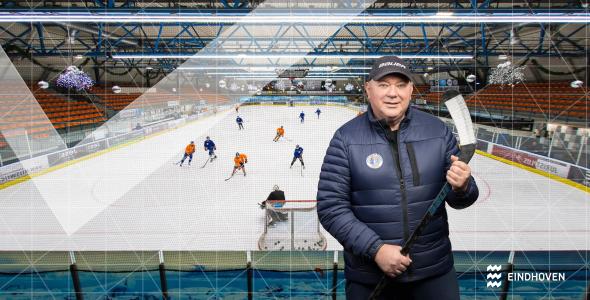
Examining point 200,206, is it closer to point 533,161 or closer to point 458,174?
point 458,174

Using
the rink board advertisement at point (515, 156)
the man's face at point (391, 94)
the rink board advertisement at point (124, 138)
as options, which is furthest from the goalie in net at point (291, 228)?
the rink board advertisement at point (124, 138)

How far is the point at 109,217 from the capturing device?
14.6 feet

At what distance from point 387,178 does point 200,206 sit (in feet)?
13.7

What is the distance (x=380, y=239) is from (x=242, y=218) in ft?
11.7

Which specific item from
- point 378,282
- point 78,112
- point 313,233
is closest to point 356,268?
point 378,282

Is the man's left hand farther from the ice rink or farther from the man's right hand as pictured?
the ice rink

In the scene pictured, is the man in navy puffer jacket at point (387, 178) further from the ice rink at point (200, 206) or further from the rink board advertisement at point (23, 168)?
the rink board advertisement at point (23, 168)

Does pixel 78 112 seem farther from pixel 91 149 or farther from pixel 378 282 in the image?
pixel 378 282

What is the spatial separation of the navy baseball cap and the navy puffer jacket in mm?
105

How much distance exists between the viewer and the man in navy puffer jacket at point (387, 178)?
89 centimetres

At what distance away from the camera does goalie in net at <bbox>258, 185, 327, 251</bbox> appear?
340 cm

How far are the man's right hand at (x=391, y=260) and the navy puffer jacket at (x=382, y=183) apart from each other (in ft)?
0.07

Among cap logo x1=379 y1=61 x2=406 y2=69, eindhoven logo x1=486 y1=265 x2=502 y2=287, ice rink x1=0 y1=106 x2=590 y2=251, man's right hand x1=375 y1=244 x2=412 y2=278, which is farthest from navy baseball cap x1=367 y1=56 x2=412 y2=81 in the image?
ice rink x1=0 y1=106 x2=590 y2=251

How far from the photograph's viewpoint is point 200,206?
478 cm
